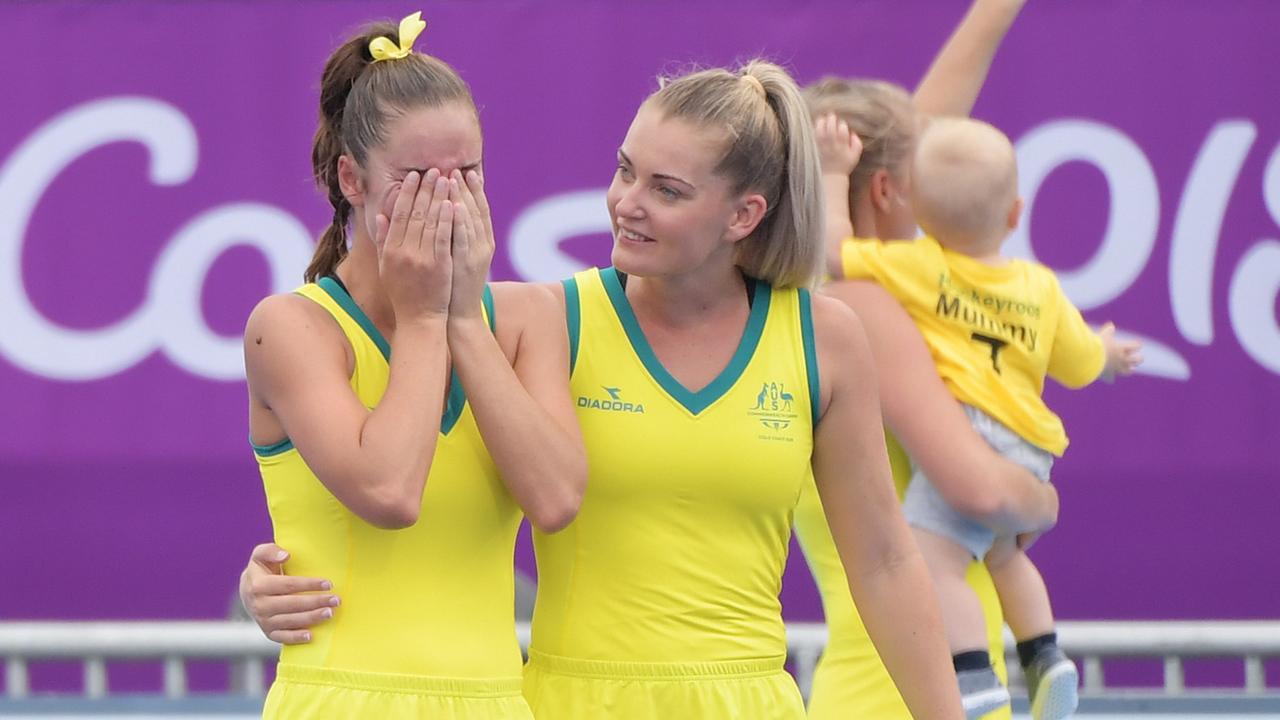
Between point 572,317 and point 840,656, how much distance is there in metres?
1.01

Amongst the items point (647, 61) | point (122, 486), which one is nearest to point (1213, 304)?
point (647, 61)

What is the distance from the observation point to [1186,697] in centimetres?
474

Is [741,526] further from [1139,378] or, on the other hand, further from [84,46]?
[84,46]

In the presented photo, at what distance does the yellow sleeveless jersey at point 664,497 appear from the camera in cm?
264

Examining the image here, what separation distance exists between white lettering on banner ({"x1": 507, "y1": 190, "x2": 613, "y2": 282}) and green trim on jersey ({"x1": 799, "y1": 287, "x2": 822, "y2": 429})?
8.92 feet

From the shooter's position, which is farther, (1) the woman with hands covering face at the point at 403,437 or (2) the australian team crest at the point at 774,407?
(2) the australian team crest at the point at 774,407

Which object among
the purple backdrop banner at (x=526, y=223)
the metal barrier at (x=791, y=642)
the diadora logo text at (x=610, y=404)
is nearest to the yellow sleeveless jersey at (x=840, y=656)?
the diadora logo text at (x=610, y=404)

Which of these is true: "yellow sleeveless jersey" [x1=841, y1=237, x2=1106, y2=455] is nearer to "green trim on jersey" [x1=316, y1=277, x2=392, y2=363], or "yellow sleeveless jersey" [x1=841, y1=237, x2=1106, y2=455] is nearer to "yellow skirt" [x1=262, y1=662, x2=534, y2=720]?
"green trim on jersey" [x1=316, y1=277, x2=392, y2=363]

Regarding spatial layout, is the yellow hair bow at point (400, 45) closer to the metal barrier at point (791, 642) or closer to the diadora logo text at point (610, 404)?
the diadora logo text at point (610, 404)

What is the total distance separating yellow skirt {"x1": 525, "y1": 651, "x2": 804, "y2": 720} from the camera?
2.64 m

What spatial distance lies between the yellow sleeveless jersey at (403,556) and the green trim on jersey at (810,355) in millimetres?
482

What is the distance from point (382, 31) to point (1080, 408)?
10.8ft

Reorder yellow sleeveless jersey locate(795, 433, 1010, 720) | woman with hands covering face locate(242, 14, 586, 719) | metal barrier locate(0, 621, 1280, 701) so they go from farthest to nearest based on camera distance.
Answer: metal barrier locate(0, 621, 1280, 701), yellow sleeveless jersey locate(795, 433, 1010, 720), woman with hands covering face locate(242, 14, 586, 719)

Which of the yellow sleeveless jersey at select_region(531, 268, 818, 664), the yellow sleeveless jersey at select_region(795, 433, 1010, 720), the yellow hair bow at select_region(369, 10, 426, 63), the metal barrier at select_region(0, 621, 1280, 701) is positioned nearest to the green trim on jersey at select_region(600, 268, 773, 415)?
the yellow sleeveless jersey at select_region(531, 268, 818, 664)
